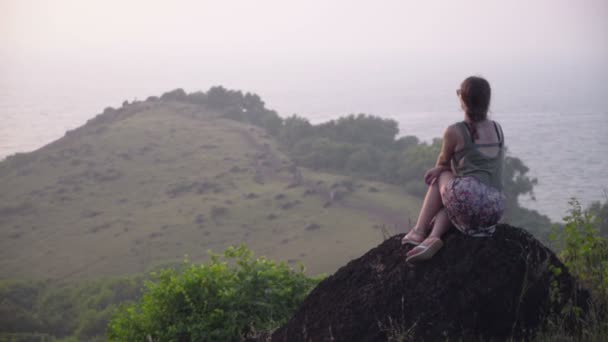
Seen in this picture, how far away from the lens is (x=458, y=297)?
433 cm

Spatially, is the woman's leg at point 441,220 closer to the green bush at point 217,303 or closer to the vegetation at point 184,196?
the green bush at point 217,303

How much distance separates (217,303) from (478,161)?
9.75 ft

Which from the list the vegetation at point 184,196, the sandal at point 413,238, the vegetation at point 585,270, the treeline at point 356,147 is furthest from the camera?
the treeline at point 356,147

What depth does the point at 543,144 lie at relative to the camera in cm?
5791

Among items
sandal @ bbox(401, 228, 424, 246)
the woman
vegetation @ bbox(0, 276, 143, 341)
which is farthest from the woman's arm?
vegetation @ bbox(0, 276, 143, 341)

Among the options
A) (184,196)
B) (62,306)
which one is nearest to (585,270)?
(62,306)

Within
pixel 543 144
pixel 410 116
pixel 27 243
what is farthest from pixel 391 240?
pixel 410 116

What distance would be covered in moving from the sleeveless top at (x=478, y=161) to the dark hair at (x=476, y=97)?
0.27ft

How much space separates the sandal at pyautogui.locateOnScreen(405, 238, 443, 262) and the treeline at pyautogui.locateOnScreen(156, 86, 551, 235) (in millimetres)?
37086

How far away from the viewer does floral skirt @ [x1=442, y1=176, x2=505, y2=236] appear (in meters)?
4.34

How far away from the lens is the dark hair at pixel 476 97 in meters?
4.36

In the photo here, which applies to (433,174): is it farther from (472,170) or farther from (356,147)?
(356,147)

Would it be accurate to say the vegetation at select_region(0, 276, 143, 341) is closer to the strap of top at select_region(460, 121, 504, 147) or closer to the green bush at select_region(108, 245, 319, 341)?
the green bush at select_region(108, 245, 319, 341)

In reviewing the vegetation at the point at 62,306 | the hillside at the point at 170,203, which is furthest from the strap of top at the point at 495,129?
the hillside at the point at 170,203
